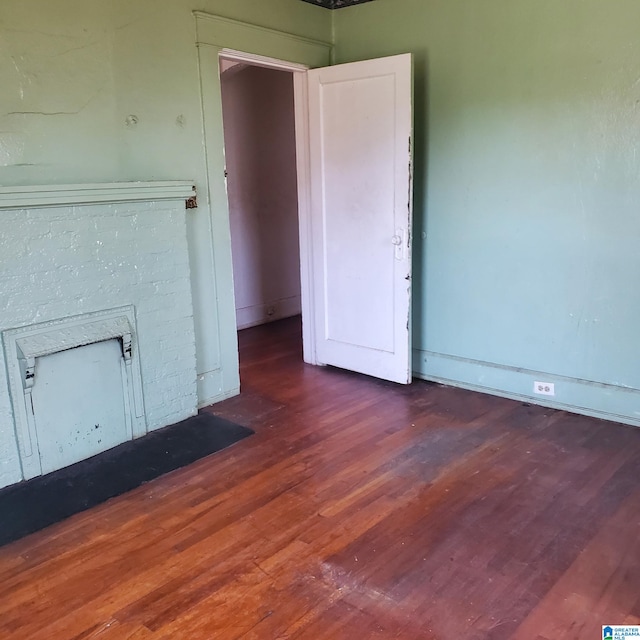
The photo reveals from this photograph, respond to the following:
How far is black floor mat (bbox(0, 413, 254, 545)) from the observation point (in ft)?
8.59

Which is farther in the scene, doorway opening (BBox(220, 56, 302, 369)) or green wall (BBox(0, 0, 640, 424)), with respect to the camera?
doorway opening (BBox(220, 56, 302, 369))

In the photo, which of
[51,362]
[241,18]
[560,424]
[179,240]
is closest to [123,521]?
[51,362]

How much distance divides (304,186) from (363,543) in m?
2.70

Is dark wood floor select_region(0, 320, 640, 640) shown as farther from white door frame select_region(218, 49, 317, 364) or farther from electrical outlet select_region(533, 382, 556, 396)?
white door frame select_region(218, 49, 317, 364)

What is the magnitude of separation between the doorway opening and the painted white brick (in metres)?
1.97

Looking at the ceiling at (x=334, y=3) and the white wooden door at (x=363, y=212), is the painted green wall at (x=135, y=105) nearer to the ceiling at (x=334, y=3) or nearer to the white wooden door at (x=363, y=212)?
the ceiling at (x=334, y=3)

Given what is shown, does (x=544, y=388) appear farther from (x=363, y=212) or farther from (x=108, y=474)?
(x=108, y=474)

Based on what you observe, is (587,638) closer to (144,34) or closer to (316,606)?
(316,606)

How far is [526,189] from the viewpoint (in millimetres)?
3537

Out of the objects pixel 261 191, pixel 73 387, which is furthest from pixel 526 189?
pixel 261 191

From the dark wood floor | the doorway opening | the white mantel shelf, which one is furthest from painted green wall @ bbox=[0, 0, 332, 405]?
the doorway opening

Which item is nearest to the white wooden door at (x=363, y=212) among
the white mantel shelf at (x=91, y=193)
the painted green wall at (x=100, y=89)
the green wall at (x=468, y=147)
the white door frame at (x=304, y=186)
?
the white door frame at (x=304, y=186)

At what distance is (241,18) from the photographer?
362 cm

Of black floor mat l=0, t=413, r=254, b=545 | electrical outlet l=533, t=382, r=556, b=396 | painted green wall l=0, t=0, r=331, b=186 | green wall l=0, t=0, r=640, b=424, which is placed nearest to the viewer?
black floor mat l=0, t=413, r=254, b=545
